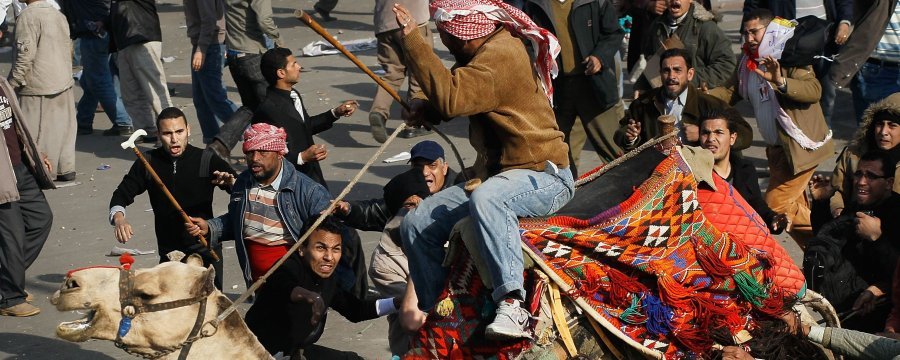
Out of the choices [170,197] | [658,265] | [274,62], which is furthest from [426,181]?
[658,265]

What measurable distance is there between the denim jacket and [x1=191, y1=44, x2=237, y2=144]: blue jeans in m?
5.72

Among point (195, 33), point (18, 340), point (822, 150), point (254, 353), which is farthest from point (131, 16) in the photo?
point (254, 353)

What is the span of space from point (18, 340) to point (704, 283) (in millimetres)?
5534

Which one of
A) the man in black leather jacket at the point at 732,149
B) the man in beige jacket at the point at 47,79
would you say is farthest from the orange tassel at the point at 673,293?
the man in beige jacket at the point at 47,79

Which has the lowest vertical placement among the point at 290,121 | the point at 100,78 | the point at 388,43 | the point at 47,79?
the point at 100,78

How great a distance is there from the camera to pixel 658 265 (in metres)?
6.29

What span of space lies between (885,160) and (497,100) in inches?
118

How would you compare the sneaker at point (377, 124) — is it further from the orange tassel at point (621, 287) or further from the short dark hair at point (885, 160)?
the orange tassel at point (621, 287)

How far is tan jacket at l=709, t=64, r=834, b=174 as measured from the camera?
1026cm

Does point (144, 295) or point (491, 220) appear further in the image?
point (144, 295)

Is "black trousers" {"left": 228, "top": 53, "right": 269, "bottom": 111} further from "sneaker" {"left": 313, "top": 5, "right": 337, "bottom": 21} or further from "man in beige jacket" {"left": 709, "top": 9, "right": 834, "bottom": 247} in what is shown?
"sneaker" {"left": 313, "top": 5, "right": 337, "bottom": 21}

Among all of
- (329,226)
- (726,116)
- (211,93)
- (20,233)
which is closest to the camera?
(329,226)

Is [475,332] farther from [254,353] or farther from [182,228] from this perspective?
[182,228]

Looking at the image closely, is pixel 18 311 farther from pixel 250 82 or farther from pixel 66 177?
pixel 66 177
